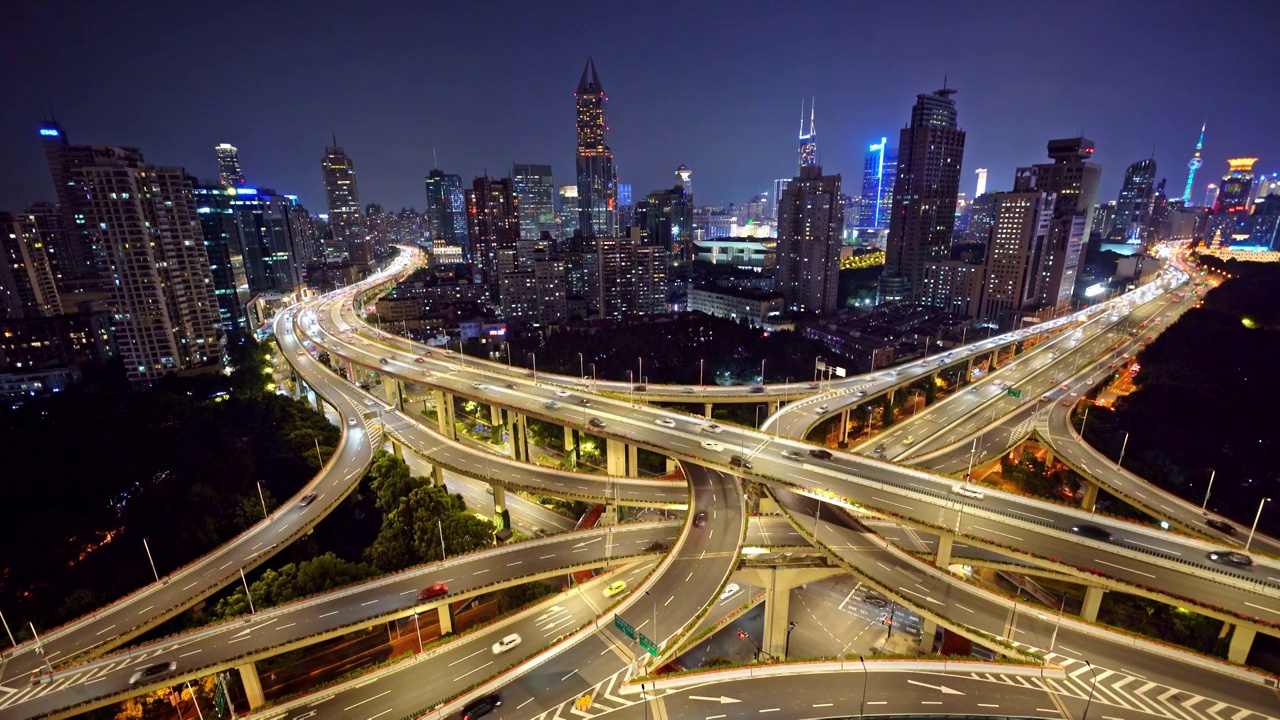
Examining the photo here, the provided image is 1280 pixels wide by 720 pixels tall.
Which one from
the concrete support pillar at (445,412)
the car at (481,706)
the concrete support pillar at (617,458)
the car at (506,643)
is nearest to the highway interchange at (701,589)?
the car at (481,706)

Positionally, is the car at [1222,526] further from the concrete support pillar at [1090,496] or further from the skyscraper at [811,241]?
the skyscraper at [811,241]

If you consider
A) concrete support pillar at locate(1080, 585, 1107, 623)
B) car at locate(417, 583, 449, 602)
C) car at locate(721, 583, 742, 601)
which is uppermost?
car at locate(417, 583, 449, 602)

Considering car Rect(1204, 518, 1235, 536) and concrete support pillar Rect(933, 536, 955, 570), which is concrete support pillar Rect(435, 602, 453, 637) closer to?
concrete support pillar Rect(933, 536, 955, 570)

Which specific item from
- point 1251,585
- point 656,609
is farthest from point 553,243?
point 1251,585


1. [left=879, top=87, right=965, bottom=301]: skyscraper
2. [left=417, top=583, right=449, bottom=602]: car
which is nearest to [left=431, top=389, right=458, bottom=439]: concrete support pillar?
[left=417, top=583, right=449, bottom=602]: car

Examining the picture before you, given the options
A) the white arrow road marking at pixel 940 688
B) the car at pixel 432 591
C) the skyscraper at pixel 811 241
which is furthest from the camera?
the skyscraper at pixel 811 241

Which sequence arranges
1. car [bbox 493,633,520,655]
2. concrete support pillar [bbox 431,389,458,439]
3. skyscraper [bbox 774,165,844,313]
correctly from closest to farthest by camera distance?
car [bbox 493,633,520,655] → concrete support pillar [bbox 431,389,458,439] → skyscraper [bbox 774,165,844,313]
